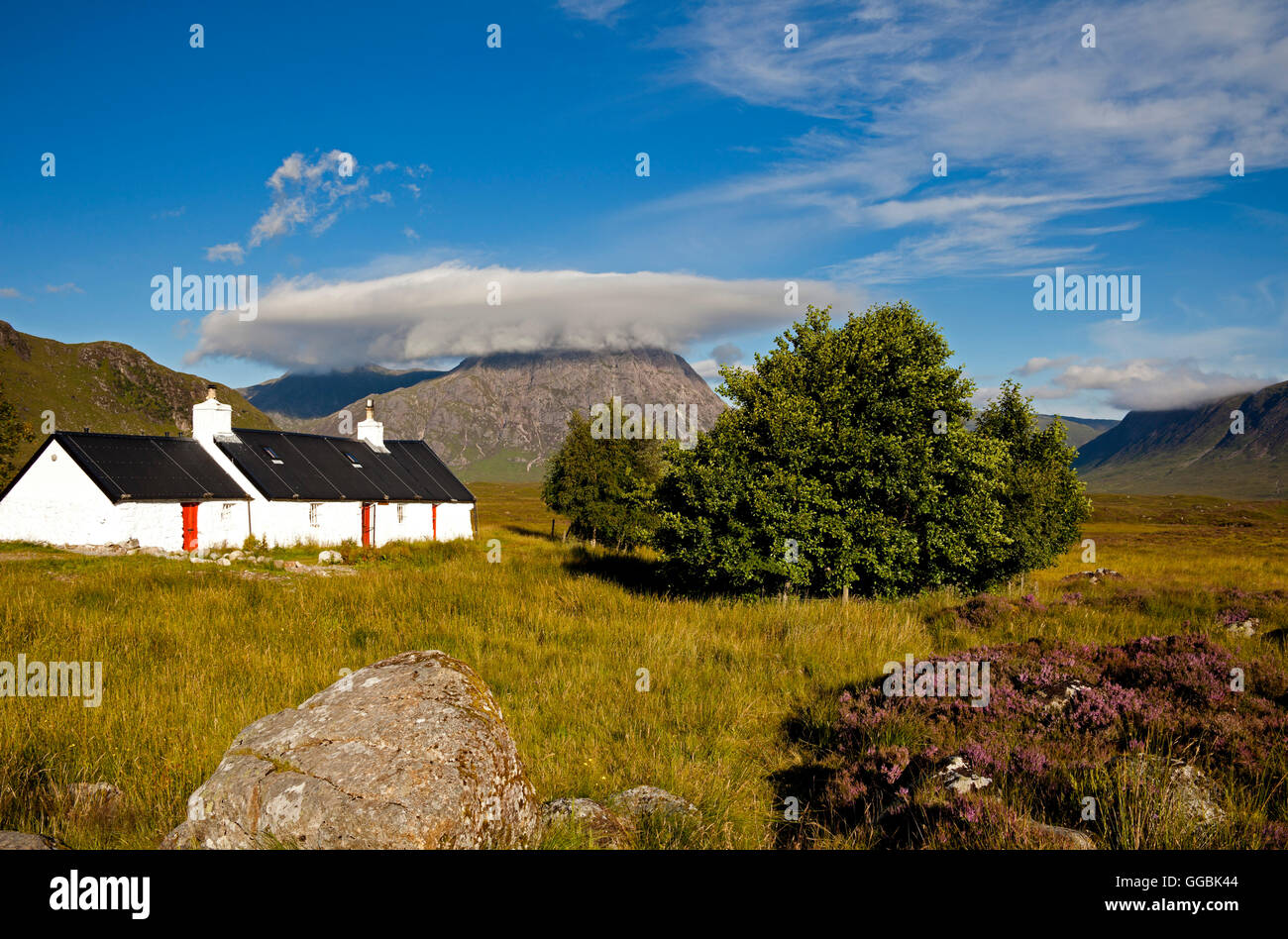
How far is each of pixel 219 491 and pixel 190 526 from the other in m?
2.30

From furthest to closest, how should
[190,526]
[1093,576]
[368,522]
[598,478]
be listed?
[598,478]
[368,522]
[190,526]
[1093,576]

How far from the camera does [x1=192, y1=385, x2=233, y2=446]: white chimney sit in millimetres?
38812

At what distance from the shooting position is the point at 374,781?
4.00 meters

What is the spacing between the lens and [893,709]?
284 inches

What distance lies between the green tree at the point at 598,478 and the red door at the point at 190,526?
20478mm

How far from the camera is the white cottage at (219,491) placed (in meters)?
32.9

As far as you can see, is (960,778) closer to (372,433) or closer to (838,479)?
(838,479)

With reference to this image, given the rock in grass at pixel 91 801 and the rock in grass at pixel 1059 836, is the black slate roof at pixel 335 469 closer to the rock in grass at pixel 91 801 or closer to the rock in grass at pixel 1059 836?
the rock in grass at pixel 91 801

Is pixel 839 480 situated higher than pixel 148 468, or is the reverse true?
pixel 148 468

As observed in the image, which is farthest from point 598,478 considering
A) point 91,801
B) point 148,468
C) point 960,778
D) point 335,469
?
point 960,778

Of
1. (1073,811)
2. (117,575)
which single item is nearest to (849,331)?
(1073,811)

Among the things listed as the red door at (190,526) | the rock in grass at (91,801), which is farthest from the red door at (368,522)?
the rock in grass at (91,801)

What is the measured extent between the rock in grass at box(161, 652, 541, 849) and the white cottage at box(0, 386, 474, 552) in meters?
35.8
